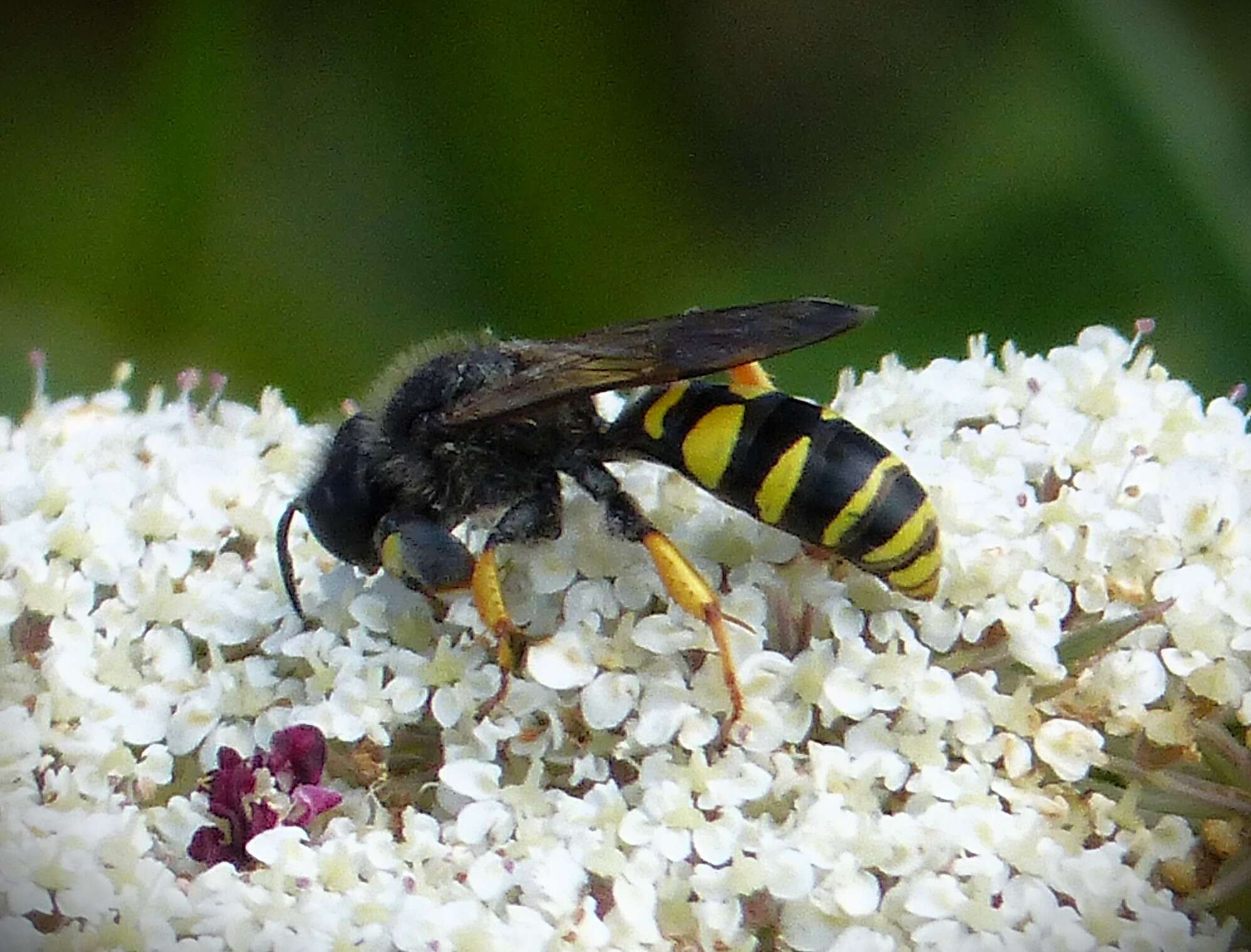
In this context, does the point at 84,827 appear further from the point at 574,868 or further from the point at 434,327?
the point at 434,327

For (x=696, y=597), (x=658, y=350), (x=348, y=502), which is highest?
(x=658, y=350)

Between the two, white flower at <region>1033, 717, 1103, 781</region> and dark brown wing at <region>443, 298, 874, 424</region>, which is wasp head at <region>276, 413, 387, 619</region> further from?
white flower at <region>1033, 717, 1103, 781</region>

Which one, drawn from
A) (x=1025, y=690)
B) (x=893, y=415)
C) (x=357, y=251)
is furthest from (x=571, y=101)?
(x=1025, y=690)

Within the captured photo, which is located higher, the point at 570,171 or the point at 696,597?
the point at 570,171

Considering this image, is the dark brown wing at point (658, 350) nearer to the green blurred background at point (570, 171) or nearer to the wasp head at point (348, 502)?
the wasp head at point (348, 502)

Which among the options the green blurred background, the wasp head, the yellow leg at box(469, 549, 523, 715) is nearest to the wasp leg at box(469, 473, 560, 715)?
the yellow leg at box(469, 549, 523, 715)

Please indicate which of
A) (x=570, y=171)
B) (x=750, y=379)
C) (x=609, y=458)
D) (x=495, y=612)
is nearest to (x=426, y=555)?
(x=495, y=612)

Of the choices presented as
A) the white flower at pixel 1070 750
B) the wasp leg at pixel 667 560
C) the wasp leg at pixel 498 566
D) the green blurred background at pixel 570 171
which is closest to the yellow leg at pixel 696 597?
the wasp leg at pixel 667 560

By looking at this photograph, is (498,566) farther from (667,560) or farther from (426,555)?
(667,560)
